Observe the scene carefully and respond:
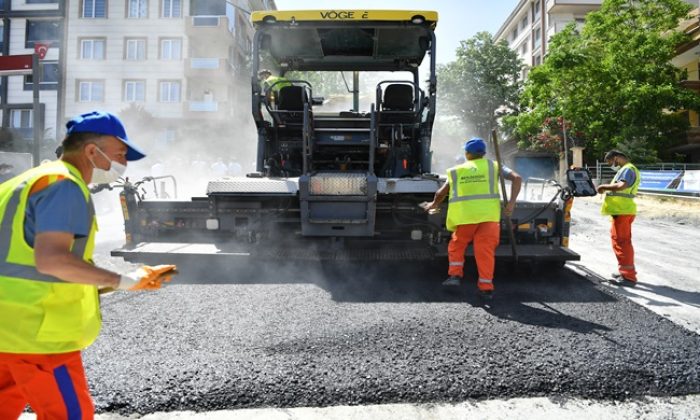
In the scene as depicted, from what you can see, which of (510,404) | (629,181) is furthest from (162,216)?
(629,181)

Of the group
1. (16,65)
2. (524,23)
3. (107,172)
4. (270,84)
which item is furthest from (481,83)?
(107,172)

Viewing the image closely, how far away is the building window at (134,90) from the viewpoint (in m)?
25.8

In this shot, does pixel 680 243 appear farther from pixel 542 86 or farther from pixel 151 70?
pixel 151 70

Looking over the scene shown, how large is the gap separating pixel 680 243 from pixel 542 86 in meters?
16.2

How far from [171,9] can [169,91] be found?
3.98 meters

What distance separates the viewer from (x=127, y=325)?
3514mm

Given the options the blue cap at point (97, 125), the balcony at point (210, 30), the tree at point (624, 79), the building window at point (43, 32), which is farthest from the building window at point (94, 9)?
the blue cap at point (97, 125)

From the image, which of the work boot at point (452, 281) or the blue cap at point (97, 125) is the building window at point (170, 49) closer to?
the work boot at point (452, 281)

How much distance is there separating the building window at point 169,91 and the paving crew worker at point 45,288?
2603 cm

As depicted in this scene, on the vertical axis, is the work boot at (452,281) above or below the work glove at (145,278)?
below

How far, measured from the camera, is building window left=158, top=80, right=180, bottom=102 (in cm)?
2577

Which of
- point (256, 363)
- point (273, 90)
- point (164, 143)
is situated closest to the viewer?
point (256, 363)

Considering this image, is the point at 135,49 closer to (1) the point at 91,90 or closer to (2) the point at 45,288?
(1) the point at 91,90

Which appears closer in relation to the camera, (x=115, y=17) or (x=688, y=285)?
(x=688, y=285)
